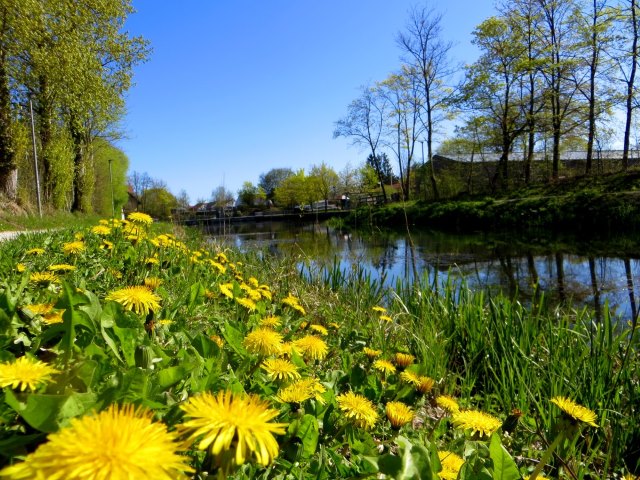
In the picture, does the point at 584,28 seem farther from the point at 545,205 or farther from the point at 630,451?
the point at 630,451

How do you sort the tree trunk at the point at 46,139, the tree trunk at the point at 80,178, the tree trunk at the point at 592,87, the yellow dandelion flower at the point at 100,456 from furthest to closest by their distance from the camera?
the tree trunk at the point at 592,87
the tree trunk at the point at 80,178
the tree trunk at the point at 46,139
the yellow dandelion flower at the point at 100,456

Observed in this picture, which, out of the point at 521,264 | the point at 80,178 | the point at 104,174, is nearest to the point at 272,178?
the point at 104,174

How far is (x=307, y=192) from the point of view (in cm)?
5903

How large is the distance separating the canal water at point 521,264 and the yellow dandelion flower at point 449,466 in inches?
127

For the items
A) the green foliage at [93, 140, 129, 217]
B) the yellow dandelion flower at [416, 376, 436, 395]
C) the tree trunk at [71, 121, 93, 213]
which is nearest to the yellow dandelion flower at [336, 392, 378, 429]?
the yellow dandelion flower at [416, 376, 436, 395]

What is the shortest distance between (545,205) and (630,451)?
1936 cm

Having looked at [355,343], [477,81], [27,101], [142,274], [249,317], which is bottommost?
[355,343]

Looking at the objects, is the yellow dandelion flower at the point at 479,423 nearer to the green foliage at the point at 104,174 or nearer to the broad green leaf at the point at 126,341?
the broad green leaf at the point at 126,341

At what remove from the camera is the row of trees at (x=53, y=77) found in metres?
13.5

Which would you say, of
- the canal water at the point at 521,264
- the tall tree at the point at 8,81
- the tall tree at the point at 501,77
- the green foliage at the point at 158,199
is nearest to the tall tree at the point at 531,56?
the tall tree at the point at 501,77

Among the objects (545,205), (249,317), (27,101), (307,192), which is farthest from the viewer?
(307,192)

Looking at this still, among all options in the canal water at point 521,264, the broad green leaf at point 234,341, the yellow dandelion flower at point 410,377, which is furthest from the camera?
the canal water at point 521,264

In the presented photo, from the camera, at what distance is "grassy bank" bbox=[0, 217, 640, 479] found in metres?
0.55

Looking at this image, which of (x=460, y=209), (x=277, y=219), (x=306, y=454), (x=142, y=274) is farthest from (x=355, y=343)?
(x=277, y=219)
